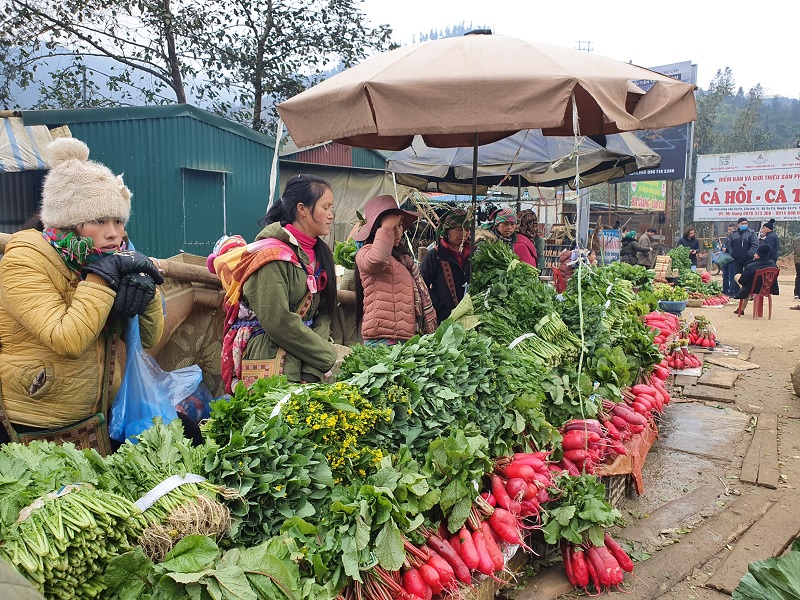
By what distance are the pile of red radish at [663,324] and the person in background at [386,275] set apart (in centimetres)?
336

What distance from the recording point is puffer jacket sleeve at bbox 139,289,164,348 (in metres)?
2.74

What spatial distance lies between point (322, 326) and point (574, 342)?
191 centimetres

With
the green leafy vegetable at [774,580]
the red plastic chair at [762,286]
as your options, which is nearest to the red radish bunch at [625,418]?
the green leafy vegetable at [774,580]

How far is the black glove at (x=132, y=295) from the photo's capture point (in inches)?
97.2

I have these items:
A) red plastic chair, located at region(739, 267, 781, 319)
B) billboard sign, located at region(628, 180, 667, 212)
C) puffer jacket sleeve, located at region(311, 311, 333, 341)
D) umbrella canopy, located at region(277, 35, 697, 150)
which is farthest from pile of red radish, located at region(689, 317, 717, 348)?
billboard sign, located at region(628, 180, 667, 212)

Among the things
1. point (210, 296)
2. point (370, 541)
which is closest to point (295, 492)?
point (370, 541)

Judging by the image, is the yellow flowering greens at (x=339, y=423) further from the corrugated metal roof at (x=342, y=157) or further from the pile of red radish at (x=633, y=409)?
the corrugated metal roof at (x=342, y=157)

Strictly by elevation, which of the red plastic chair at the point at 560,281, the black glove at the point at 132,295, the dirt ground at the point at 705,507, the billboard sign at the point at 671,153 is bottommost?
the dirt ground at the point at 705,507

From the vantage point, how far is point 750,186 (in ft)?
79.9

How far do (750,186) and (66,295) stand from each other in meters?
27.2

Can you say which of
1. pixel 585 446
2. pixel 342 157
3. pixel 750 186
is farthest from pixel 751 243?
pixel 585 446

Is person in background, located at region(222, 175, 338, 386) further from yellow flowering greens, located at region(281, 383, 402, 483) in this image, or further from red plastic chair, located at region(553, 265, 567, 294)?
red plastic chair, located at region(553, 265, 567, 294)

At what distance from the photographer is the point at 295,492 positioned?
6.78 feet

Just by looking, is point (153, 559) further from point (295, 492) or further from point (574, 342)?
point (574, 342)
